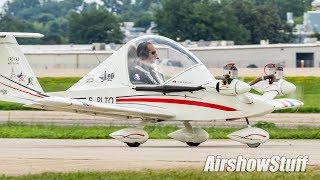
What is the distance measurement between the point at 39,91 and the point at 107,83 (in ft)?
5.77

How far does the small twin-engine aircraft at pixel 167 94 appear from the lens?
2848 centimetres

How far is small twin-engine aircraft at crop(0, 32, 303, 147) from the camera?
28484mm

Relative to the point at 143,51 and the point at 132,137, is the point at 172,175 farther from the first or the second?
the point at 143,51

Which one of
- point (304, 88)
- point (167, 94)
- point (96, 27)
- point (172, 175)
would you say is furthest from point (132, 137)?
point (96, 27)

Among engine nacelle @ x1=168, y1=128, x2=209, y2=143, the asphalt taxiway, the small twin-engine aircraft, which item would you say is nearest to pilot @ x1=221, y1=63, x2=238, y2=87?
the small twin-engine aircraft

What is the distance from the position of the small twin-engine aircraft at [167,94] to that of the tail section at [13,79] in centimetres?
55

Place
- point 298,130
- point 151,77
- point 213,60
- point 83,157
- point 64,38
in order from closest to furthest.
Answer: point 83,157 → point 151,77 → point 298,130 → point 213,60 → point 64,38

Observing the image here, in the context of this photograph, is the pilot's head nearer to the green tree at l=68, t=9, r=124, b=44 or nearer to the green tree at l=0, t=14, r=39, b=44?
the green tree at l=68, t=9, r=124, b=44

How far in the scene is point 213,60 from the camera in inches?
3964

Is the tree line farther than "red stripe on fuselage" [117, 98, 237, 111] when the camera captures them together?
Yes

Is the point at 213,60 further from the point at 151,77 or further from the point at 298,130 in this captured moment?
the point at 151,77

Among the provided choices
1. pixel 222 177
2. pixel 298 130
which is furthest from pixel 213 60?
pixel 222 177
